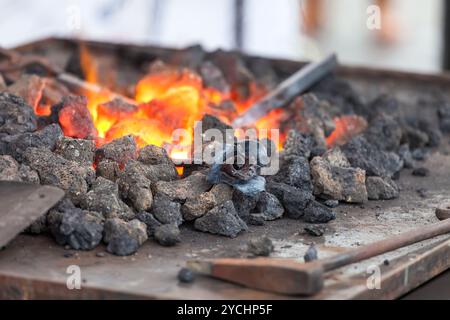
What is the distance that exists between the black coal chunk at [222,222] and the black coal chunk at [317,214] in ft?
0.94

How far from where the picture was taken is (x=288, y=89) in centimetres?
455

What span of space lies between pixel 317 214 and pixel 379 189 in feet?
1.63

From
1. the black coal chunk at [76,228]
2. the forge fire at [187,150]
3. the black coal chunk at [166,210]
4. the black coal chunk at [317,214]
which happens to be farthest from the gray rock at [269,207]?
the black coal chunk at [76,228]

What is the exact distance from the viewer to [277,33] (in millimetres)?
9320

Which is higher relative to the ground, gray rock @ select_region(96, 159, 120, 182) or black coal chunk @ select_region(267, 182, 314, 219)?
gray rock @ select_region(96, 159, 120, 182)

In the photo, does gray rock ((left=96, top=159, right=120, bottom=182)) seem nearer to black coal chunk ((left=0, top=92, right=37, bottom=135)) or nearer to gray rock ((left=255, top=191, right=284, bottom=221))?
black coal chunk ((left=0, top=92, right=37, bottom=135))

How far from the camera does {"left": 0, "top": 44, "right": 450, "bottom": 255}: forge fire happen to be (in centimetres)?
315

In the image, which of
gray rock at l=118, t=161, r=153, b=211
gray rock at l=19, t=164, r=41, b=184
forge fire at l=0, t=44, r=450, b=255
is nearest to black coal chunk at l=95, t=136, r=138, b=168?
forge fire at l=0, t=44, r=450, b=255

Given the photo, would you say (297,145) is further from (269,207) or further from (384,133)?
(384,133)

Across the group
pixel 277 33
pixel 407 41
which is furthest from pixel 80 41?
pixel 407 41

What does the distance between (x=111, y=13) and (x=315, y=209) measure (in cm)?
508

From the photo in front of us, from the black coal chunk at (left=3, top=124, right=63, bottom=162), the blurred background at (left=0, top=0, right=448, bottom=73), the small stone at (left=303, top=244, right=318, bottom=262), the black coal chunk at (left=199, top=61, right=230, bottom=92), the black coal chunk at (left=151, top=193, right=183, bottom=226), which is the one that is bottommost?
the small stone at (left=303, top=244, right=318, bottom=262)

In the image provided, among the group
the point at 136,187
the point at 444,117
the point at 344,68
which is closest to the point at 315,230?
the point at 136,187

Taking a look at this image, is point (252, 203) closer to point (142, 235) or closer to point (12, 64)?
point (142, 235)
